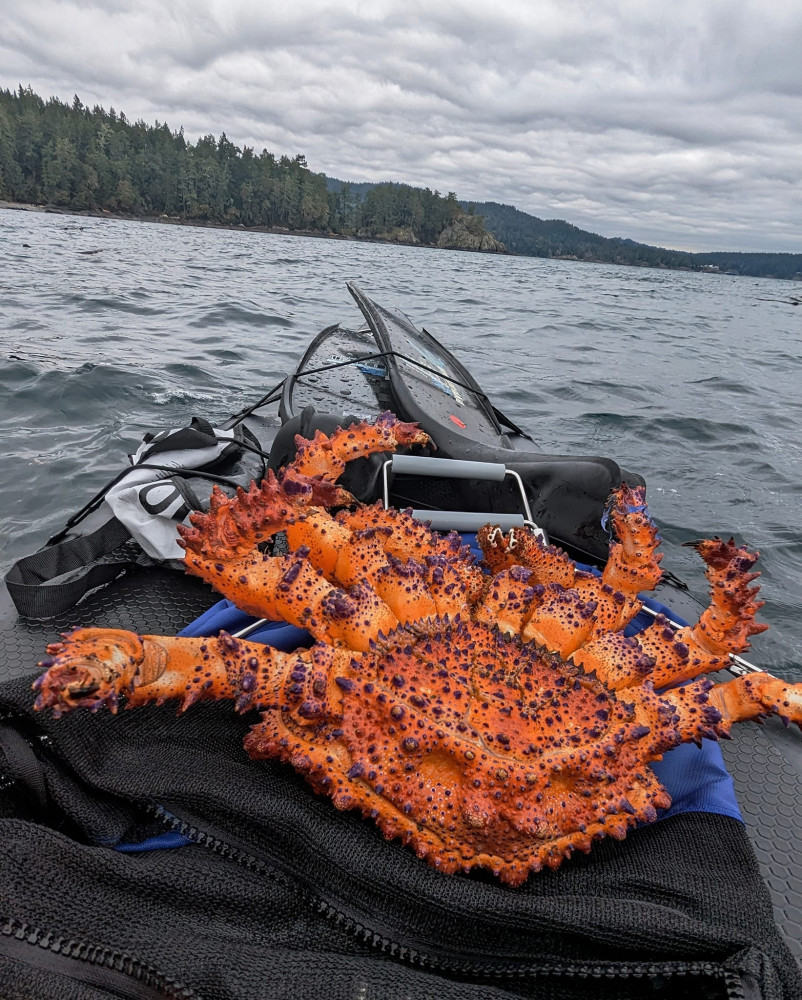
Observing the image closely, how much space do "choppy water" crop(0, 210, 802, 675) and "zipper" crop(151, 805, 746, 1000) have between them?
3315 mm

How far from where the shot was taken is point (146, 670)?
170 centimetres

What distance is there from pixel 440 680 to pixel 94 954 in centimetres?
108

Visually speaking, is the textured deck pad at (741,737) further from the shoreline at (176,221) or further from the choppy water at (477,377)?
the shoreline at (176,221)

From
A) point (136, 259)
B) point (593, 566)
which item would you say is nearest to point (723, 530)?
point (593, 566)

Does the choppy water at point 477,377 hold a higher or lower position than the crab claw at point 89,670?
lower

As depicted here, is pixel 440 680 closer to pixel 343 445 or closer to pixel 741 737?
pixel 343 445

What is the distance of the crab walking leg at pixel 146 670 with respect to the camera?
4.78ft

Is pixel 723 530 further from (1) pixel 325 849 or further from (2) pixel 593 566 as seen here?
(1) pixel 325 849

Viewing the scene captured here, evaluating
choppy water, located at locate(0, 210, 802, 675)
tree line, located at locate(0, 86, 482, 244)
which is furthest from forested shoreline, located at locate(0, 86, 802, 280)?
choppy water, located at locate(0, 210, 802, 675)

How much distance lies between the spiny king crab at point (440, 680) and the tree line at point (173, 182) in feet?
382

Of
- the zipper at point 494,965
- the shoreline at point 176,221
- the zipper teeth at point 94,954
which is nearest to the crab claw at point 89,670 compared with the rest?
the zipper teeth at point 94,954

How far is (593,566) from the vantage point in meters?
3.73

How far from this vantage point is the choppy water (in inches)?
233

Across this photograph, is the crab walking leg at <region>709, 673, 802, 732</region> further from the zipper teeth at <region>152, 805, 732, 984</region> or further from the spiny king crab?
the zipper teeth at <region>152, 805, 732, 984</region>
